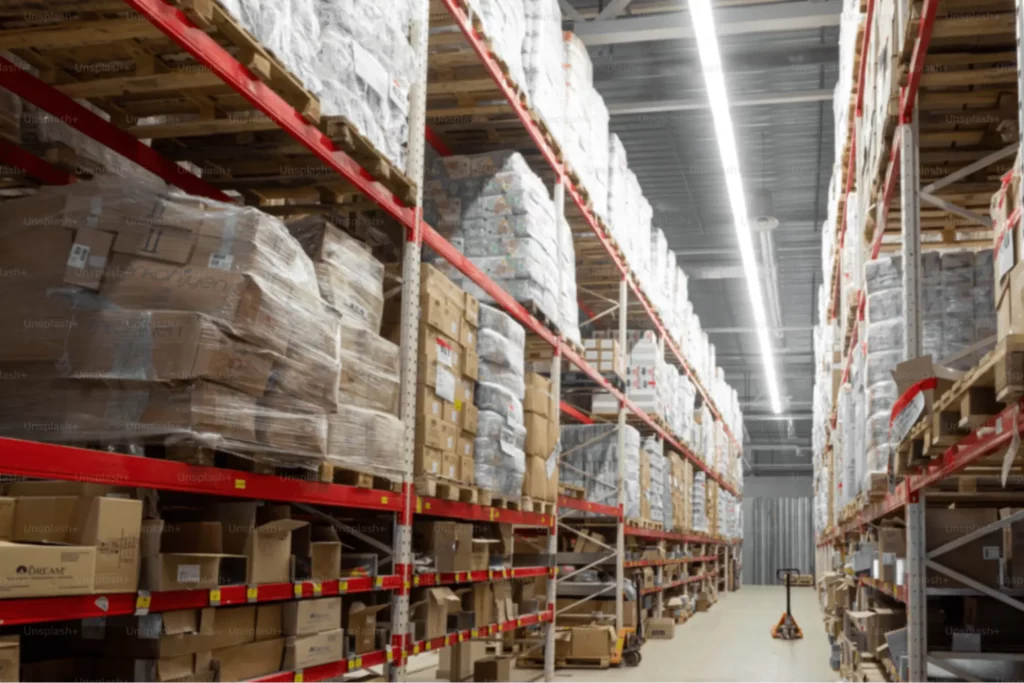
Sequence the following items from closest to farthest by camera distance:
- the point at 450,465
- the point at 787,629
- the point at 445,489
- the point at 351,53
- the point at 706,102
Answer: the point at 351,53 < the point at 445,489 < the point at 450,465 < the point at 706,102 < the point at 787,629

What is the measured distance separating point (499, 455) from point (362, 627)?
6.98 feet

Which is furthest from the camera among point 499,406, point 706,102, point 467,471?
point 706,102

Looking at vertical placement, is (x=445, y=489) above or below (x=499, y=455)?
below

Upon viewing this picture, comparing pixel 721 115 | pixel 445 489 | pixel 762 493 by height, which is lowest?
pixel 445 489

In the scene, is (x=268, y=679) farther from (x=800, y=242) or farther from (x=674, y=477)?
(x=800, y=242)

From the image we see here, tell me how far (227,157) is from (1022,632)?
17.9ft

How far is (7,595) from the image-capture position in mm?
3117

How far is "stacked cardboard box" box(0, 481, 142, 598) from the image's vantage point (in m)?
3.30

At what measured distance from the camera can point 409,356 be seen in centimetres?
611

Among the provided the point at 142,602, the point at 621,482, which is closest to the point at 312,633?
the point at 142,602

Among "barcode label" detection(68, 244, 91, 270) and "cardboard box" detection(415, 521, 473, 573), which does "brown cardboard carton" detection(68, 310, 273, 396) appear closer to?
"barcode label" detection(68, 244, 91, 270)

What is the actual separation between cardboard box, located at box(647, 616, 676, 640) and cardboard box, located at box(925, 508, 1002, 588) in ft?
28.0

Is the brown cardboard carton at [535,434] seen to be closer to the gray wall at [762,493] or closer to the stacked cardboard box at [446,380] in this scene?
the stacked cardboard box at [446,380]

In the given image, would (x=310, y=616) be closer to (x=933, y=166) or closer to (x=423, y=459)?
(x=423, y=459)
